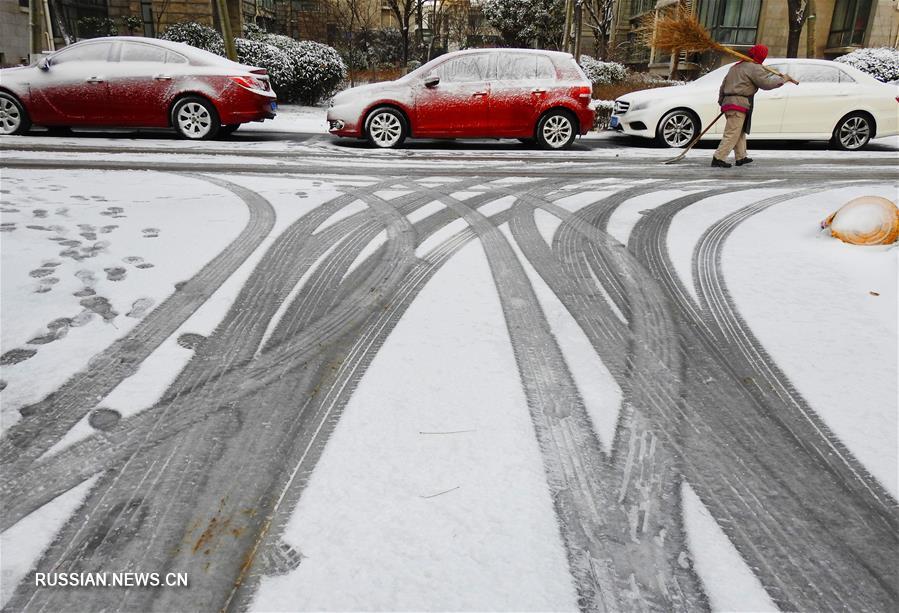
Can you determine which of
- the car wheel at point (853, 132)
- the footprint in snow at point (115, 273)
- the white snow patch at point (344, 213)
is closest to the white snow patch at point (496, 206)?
the white snow patch at point (344, 213)

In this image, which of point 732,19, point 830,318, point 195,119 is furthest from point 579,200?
point 732,19

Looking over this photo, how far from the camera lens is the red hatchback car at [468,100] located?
9.83m

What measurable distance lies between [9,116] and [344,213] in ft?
25.7

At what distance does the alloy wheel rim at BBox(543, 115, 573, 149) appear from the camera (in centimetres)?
1021

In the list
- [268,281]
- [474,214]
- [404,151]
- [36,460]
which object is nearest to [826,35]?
[404,151]

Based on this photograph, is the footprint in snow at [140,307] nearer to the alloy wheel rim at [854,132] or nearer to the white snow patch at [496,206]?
the white snow patch at [496,206]

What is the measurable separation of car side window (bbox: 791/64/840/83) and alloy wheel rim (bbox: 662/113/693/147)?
196 cm

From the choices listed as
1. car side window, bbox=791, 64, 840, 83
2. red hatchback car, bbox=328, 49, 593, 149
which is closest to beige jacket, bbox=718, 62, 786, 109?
red hatchback car, bbox=328, 49, 593, 149

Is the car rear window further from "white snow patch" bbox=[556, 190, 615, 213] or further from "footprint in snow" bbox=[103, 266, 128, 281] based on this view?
"white snow patch" bbox=[556, 190, 615, 213]

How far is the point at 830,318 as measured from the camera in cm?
356

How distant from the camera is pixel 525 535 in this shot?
1918mm

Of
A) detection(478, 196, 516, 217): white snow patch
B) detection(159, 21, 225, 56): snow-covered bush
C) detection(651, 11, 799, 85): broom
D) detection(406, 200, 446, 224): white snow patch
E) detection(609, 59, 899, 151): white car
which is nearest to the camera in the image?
detection(406, 200, 446, 224): white snow patch

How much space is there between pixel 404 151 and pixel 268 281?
20.3 feet

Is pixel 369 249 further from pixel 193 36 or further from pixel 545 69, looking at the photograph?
pixel 193 36
